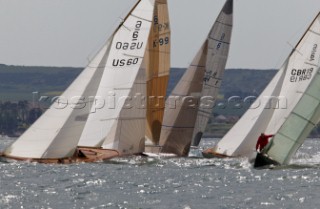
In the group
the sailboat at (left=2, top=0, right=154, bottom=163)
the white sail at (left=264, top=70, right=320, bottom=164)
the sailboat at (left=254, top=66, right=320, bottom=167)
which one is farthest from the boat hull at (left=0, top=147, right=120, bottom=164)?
the white sail at (left=264, top=70, right=320, bottom=164)

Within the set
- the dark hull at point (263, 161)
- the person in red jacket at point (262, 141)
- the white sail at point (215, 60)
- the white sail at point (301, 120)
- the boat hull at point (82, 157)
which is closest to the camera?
the white sail at point (301, 120)

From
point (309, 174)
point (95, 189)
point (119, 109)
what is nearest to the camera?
point (95, 189)

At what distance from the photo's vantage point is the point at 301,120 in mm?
46594

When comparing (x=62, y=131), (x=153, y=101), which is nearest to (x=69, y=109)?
(x=62, y=131)

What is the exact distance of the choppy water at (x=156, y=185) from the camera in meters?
34.7

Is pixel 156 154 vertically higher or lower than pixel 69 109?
lower

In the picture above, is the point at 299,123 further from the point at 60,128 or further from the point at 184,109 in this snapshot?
the point at 184,109

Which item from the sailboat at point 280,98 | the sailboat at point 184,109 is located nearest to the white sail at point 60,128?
the sailboat at point 280,98

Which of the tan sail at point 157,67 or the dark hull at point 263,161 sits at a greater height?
the tan sail at point 157,67

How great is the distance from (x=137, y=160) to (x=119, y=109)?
274cm

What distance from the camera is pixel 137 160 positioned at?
52.9 meters

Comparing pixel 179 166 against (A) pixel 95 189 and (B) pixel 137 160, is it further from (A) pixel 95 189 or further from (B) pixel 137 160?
(A) pixel 95 189

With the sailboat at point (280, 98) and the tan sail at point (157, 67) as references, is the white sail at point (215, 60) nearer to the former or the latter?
the tan sail at point (157, 67)

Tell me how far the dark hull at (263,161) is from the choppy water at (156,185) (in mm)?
522
